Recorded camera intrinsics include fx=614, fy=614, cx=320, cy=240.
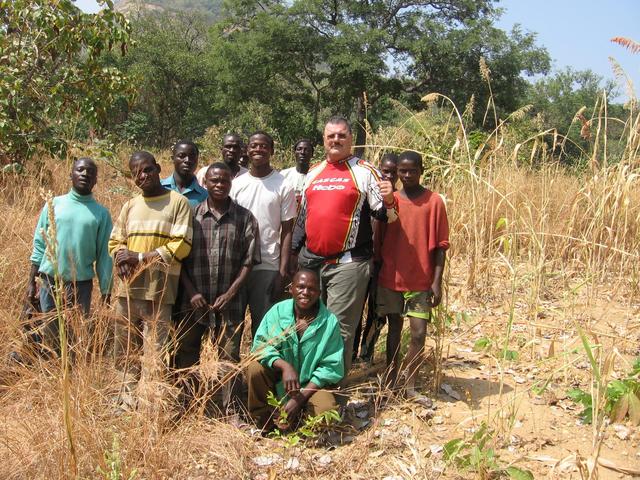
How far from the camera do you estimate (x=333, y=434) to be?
3.44 metres

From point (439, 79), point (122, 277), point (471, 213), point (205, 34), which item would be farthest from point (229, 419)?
point (205, 34)

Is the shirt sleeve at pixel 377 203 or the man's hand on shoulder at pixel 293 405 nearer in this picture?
the man's hand on shoulder at pixel 293 405

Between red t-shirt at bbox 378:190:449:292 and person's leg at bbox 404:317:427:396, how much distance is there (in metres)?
0.20

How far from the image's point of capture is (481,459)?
2820mm

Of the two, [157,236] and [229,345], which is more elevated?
[157,236]

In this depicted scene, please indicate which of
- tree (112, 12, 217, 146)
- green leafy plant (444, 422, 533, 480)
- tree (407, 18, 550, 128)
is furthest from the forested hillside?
tree (112, 12, 217, 146)

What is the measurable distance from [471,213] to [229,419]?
9.31ft

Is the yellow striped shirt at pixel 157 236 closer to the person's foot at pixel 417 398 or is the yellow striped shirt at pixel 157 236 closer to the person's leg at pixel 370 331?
the person's leg at pixel 370 331

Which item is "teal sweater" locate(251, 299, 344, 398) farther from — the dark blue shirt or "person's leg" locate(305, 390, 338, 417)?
the dark blue shirt

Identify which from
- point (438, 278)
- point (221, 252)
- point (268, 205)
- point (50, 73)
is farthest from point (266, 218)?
point (50, 73)

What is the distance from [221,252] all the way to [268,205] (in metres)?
0.45

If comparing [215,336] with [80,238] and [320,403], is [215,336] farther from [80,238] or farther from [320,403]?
[80,238]

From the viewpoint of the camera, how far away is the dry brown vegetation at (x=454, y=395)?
2.52 m

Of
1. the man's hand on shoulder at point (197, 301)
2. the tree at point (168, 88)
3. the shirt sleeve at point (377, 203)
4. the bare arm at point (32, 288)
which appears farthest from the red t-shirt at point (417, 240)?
the tree at point (168, 88)
